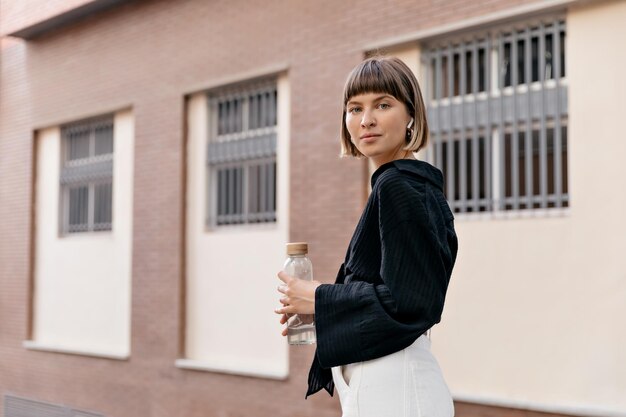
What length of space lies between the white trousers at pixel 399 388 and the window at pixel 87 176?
9219 millimetres

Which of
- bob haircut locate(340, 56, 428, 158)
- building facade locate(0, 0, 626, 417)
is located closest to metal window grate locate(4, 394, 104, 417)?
building facade locate(0, 0, 626, 417)

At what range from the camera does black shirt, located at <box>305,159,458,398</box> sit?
203cm

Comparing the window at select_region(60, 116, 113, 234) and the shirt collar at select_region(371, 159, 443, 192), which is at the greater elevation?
the window at select_region(60, 116, 113, 234)

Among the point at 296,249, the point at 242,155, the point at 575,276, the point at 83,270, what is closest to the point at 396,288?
the point at 296,249

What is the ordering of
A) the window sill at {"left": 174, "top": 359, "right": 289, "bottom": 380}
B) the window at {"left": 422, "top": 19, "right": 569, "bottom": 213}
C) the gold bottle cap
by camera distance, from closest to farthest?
the gold bottle cap
the window at {"left": 422, "top": 19, "right": 569, "bottom": 213}
the window sill at {"left": 174, "top": 359, "right": 289, "bottom": 380}

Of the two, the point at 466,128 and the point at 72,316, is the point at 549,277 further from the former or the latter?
the point at 72,316

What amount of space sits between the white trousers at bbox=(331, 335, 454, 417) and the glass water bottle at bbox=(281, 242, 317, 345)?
0.73 ft

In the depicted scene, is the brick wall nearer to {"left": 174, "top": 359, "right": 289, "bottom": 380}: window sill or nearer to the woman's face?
{"left": 174, "top": 359, "right": 289, "bottom": 380}: window sill

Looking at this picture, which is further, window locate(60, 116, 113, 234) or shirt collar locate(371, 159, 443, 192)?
window locate(60, 116, 113, 234)

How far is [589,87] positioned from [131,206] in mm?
6063

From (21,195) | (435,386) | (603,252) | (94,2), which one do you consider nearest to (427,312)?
(435,386)

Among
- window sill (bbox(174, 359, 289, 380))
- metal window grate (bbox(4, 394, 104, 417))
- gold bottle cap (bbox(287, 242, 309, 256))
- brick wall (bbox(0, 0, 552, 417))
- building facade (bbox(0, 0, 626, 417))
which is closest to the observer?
gold bottle cap (bbox(287, 242, 309, 256))

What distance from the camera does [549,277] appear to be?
247 inches

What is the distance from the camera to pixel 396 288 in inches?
80.1
